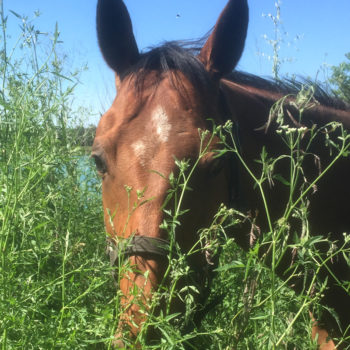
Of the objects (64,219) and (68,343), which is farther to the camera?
(64,219)

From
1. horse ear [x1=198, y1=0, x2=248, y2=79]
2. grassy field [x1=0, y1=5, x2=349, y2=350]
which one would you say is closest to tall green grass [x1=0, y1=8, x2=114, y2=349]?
grassy field [x1=0, y1=5, x2=349, y2=350]

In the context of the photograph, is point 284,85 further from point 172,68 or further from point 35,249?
point 35,249

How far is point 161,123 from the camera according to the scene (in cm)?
238

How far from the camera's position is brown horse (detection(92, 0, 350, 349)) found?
6.85 ft

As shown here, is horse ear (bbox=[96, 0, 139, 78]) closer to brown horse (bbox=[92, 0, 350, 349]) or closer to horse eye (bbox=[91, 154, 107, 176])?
brown horse (bbox=[92, 0, 350, 349])

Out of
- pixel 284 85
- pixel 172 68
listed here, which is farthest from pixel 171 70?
pixel 284 85

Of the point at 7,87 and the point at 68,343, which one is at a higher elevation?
the point at 7,87

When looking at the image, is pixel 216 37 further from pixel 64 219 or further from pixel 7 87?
pixel 64 219

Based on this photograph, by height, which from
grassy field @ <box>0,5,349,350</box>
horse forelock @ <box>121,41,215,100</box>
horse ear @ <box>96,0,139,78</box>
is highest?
horse ear @ <box>96,0,139,78</box>

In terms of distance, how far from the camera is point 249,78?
359 cm

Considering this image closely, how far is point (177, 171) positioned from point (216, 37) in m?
1.26

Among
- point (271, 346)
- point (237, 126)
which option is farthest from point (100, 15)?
point (271, 346)

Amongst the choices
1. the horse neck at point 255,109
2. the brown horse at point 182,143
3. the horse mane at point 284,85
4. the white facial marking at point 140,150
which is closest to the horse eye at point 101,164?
the brown horse at point 182,143

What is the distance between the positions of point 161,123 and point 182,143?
0.18 m
